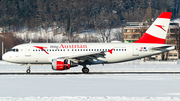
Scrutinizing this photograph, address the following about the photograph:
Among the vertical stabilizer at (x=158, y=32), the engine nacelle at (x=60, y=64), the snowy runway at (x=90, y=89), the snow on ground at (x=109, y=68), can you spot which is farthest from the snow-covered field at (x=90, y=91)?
the snow on ground at (x=109, y=68)

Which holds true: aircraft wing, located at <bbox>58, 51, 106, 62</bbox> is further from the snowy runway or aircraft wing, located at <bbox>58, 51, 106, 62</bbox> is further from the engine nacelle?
the snowy runway

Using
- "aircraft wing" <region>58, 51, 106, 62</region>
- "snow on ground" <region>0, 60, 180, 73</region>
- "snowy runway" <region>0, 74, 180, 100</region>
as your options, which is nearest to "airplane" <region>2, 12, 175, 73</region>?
"aircraft wing" <region>58, 51, 106, 62</region>

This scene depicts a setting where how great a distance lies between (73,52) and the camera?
4056cm

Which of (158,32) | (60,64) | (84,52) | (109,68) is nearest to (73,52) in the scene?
(84,52)

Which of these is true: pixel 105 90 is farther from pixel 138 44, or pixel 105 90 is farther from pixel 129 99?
pixel 138 44

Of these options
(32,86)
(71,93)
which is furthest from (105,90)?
(32,86)

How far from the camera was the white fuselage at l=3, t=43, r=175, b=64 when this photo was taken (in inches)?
1596

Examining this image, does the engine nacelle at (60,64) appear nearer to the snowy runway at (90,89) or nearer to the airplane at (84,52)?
the airplane at (84,52)

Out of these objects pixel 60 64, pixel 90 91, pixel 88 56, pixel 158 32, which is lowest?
pixel 90 91

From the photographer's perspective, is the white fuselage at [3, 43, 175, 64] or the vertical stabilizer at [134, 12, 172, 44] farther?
the vertical stabilizer at [134, 12, 172, 44]

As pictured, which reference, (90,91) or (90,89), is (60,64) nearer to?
(90,89)

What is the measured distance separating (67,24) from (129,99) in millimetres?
160003

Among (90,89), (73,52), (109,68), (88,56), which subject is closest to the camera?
(90,89)

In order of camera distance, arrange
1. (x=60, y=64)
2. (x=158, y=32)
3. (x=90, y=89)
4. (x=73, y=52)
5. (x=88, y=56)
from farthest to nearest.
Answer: (x=158, y=32) < (x=73, y=52) < (x=88, y=56) < (x=60, y=64) < (x=90, y=89)
